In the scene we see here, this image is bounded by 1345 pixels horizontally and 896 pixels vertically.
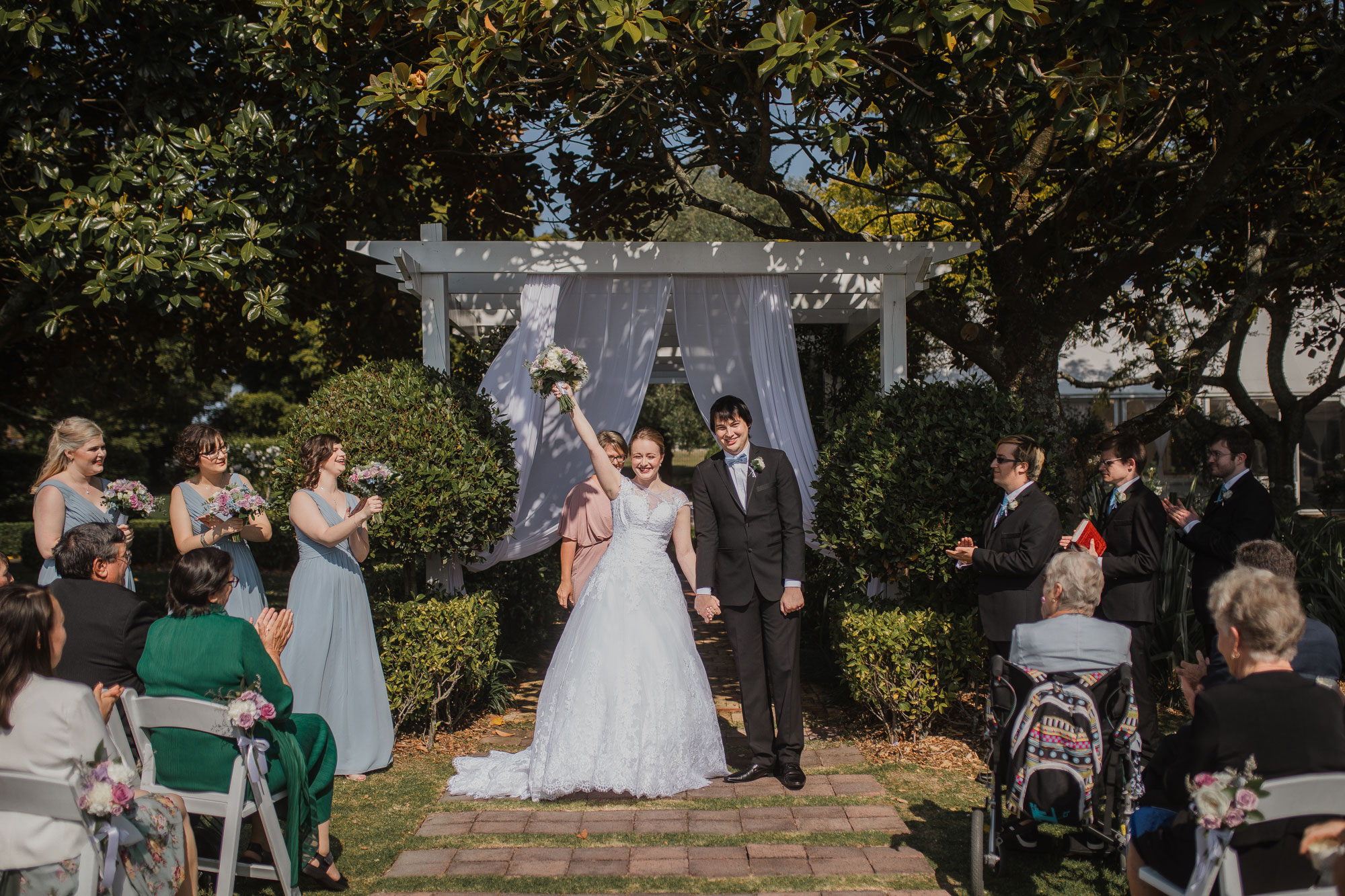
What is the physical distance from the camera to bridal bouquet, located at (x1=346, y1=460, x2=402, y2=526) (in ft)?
17.3

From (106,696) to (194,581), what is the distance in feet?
1.91

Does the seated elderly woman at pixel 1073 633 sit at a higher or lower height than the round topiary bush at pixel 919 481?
lower

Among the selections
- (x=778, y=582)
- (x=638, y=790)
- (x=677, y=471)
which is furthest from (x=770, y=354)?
(x=677, y=471)

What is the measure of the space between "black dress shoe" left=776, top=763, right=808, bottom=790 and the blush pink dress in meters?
1.90

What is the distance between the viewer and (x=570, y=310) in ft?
23.2

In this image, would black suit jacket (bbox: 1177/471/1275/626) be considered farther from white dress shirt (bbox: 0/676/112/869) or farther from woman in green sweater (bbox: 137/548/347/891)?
white dress shirt (bbox: 0/676/112/869)

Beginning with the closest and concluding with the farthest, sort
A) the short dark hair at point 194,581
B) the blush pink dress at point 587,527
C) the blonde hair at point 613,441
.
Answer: the short dark hair at point 194,581
the blonde hair at point 613,441
the blush pink dress at point 587,527

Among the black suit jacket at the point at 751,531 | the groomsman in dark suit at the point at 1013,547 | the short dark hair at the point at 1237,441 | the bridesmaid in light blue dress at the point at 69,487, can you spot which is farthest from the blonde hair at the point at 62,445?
the short dark hair at the point at 1237,441

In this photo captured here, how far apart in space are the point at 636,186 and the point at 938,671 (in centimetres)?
737

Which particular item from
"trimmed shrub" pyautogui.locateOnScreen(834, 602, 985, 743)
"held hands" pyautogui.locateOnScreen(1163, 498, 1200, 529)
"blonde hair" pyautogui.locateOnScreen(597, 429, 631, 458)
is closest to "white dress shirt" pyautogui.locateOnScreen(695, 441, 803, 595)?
"trimmed shrub" pyautogui.locateOnScreen(834, 602, 985, 743)

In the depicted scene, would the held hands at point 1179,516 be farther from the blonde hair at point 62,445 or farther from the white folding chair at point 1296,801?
the blonde hair at point 62,445

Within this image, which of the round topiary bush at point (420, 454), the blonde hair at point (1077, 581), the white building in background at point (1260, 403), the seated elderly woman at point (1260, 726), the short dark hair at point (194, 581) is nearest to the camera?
the seated elderly woman at point (1260, 726)

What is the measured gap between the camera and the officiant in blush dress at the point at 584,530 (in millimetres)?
6383

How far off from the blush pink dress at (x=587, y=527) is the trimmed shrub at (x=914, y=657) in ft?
5.68
